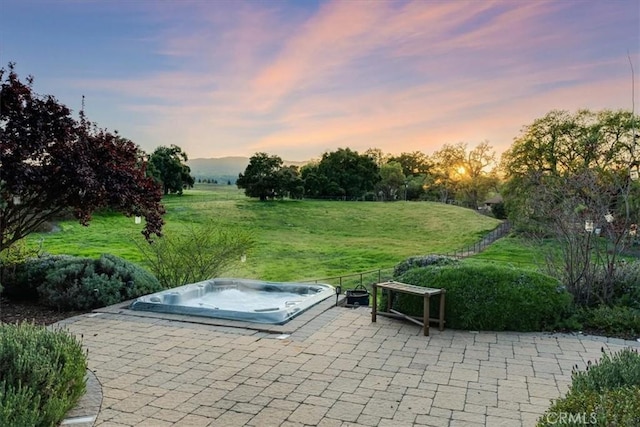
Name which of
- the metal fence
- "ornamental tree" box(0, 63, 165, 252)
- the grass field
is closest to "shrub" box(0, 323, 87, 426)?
"ornamental tree" box(0, 63, 165, 252)

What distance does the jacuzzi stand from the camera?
634 centimetres

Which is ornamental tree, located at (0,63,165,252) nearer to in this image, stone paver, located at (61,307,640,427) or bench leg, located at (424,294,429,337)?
stone paver, located at (61,307,640,427)

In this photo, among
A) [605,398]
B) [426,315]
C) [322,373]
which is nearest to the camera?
[605,398]

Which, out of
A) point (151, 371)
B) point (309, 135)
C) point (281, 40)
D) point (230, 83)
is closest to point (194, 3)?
point (281, 40)

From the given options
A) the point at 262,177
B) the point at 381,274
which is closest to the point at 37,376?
the point at 381,274

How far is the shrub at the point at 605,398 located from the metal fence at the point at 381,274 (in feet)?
19.9

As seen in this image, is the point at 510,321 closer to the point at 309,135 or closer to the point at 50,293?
the point at 50,293

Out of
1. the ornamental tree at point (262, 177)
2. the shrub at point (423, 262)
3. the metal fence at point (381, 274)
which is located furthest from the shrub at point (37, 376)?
the ornamental tree at point (262, 177)

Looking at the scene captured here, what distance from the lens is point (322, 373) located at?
431cm

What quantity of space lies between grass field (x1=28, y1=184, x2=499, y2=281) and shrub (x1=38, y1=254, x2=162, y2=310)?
9.31 ft

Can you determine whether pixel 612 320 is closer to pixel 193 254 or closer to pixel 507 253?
pixel 193 254

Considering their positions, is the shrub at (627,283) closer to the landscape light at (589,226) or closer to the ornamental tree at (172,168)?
the landscape light at (589,226)

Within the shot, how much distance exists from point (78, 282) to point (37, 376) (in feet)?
14.9

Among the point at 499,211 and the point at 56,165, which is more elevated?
the point at 56,165
